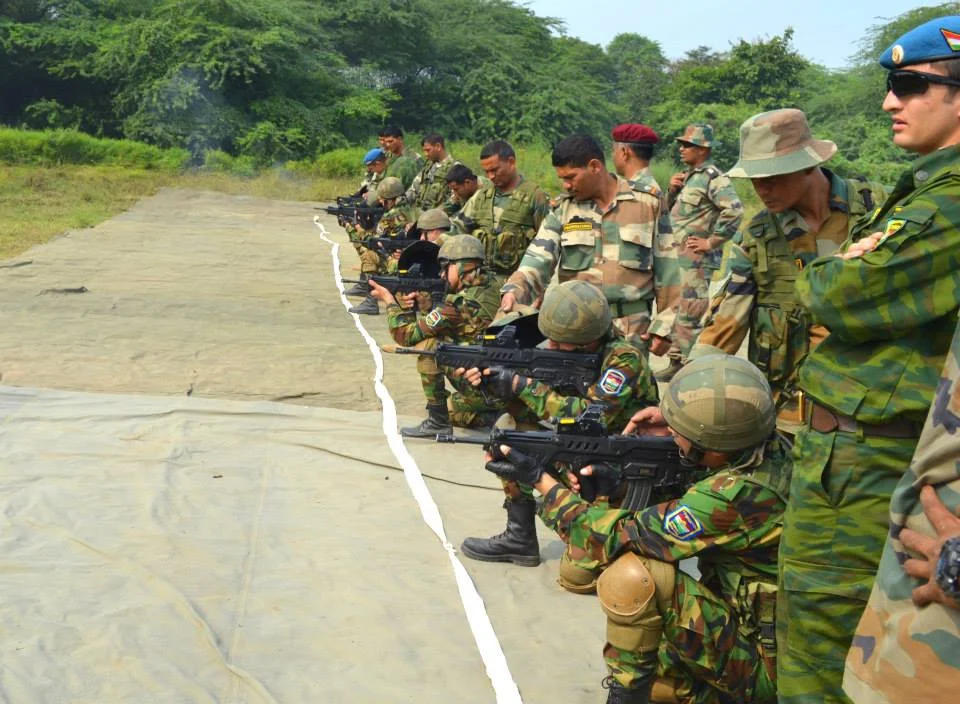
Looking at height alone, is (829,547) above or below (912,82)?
below

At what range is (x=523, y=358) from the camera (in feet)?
17.4

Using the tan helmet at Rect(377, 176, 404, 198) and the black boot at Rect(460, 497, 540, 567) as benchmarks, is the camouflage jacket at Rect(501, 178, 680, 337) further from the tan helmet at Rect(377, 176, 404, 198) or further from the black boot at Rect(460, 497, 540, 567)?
the tan helmet at Rect(377, 176, 404, 198)

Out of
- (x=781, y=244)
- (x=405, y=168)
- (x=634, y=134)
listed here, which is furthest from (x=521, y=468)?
(x=405, y=168)

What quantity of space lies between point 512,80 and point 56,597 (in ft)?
108

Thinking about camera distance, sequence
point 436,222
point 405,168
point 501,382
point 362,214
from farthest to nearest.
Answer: point 362,214 < point 405,168 < point 436,222 < point 501,382

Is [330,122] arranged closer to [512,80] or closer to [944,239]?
[512,80]

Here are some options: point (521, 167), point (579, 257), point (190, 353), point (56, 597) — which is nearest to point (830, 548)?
point (56, 597)

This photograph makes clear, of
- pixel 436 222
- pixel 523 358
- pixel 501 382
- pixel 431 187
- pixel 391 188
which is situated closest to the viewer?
pixel 501 382

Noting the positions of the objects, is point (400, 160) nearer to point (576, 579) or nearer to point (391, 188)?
point (391, 188)

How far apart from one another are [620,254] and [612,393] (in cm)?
132

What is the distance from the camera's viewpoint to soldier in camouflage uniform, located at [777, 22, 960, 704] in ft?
7.72

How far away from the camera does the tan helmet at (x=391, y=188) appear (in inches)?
503

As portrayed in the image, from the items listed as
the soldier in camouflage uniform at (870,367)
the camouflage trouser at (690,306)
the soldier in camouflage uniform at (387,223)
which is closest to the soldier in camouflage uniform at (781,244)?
the soldier in camouflage uniform at (870,367)

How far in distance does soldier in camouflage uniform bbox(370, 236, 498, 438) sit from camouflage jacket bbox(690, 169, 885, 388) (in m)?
2.89
